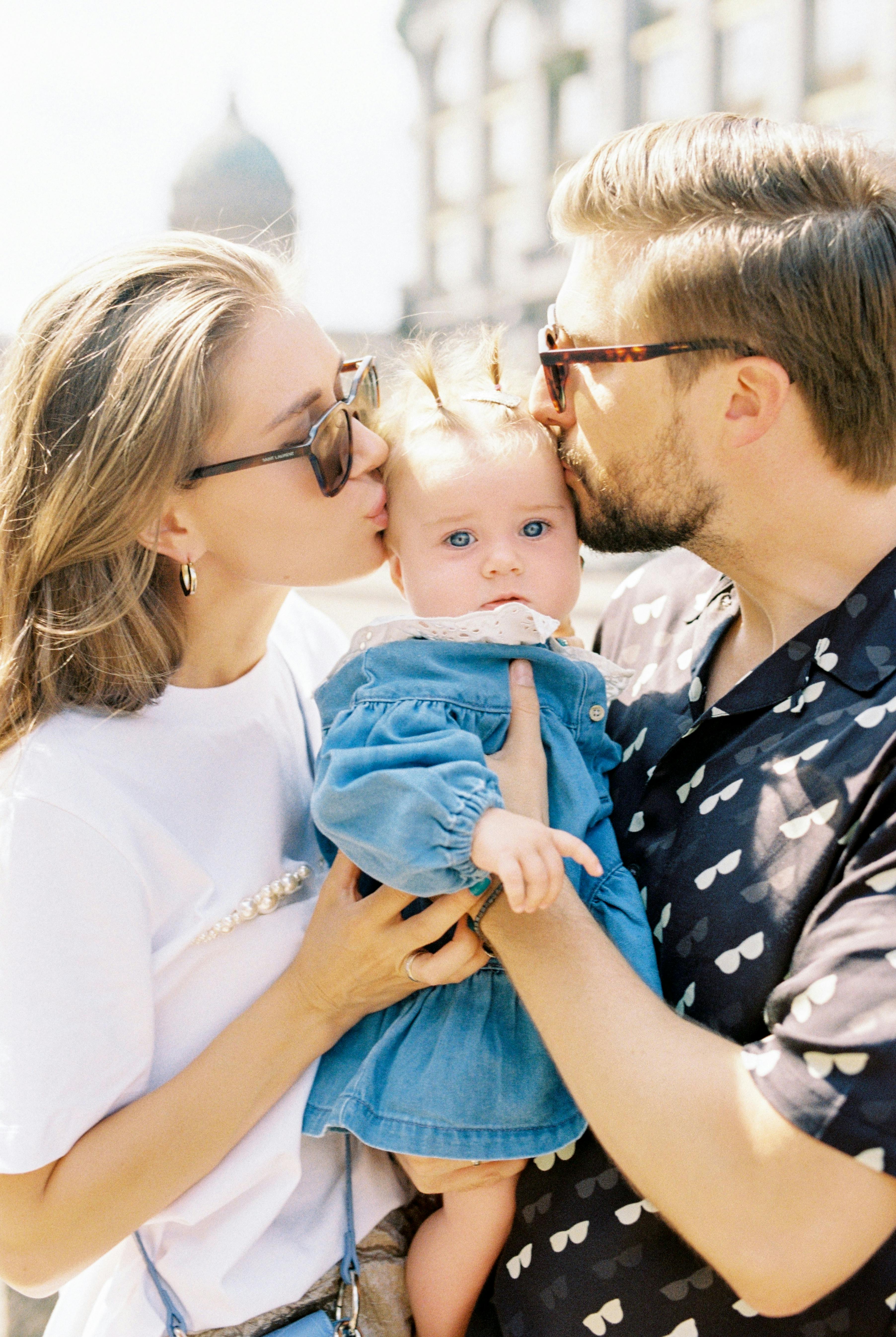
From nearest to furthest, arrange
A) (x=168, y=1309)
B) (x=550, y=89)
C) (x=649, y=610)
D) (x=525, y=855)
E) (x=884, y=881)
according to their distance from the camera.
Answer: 1. (x=884, y=881)
2. (x=525, y=855)
3. (x=168, y=1309)
4. (x=649, y=610)
5. (x=550, y=89)

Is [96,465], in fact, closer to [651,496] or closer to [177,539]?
[177,539]

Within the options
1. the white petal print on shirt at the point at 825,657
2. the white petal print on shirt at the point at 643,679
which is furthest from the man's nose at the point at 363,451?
the white petal print on shirt at the point at 825,657

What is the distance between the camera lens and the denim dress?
75.0 inches

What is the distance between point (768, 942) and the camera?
1875 mm

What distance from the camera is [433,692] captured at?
2137mm

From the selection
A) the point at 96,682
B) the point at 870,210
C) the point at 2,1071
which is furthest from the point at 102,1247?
the point at 870,210

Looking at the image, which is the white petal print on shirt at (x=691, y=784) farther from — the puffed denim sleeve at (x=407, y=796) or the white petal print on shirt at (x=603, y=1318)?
the white petal print on shirt at (x=603, y=1318)

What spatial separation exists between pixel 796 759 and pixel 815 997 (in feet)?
1.48

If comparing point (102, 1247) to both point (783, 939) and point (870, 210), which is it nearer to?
point (783, 939)

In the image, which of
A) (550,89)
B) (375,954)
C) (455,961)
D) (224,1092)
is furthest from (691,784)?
(550,89)

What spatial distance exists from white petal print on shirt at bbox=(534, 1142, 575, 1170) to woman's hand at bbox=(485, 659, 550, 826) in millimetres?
550

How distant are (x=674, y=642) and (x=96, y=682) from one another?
1.20m

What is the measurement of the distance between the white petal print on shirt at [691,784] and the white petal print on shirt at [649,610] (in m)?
0.65

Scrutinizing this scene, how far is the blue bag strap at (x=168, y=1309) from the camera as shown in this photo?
2.10 metres
